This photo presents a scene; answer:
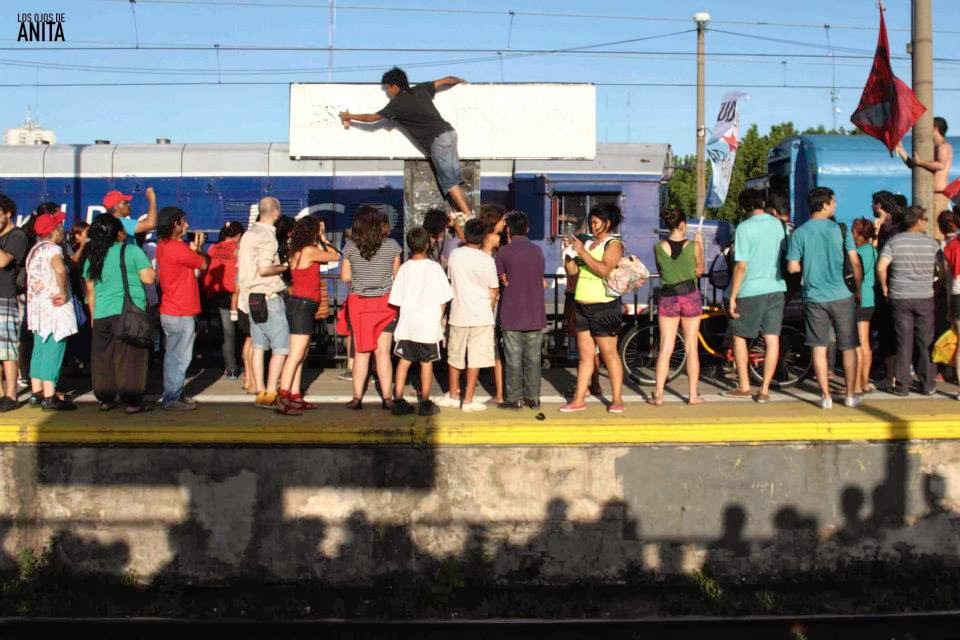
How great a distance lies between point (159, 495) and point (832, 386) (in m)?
6.19

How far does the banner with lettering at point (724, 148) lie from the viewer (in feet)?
69.2

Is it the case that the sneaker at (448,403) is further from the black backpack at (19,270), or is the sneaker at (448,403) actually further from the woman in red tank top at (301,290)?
the black backpack at (19,270)

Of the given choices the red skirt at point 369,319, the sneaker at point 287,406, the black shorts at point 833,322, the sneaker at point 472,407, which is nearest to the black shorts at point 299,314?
the red skirt at point 369,319

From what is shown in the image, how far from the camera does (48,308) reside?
8000 millimetres

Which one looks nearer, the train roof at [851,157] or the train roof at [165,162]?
the train roof at [851,157]

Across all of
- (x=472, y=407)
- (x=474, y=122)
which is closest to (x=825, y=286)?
(x=472, y=407)

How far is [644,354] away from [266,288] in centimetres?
419

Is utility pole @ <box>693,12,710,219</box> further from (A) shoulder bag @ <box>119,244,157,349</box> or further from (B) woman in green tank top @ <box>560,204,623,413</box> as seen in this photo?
(A) shoulder bag @ <box>119,244,157,349</box>

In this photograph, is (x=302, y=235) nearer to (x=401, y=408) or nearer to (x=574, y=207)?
(x=401, y=408)

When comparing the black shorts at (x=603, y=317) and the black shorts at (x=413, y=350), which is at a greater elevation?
the black shorts at (x=603, y=317)

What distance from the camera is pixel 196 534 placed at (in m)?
7.37

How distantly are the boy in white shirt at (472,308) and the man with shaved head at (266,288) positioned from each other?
1.46 metres

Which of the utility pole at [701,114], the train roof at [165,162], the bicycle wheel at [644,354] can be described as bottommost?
the bicycle wheel at [644,354]

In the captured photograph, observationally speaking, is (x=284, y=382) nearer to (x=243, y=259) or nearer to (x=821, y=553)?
(x=243, y=259)
